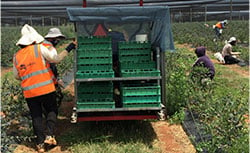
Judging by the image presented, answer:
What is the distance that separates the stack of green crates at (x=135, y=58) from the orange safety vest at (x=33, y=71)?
1.08 metres

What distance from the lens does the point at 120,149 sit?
165 inches

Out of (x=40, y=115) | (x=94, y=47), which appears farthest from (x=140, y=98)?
(x=40, y=115)

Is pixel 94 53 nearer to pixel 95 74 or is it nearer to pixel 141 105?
pixel 95 74

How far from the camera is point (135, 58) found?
4.74m

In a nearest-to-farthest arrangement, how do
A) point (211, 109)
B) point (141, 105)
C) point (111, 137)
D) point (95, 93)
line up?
1. point (211, 109)
2. point (141, 105)
3. point (95, 93)
4. point (111, 137)

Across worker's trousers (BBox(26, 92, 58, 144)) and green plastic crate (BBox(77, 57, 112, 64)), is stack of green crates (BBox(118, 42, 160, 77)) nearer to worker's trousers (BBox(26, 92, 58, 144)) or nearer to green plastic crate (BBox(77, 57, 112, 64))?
green plastic crate (BBox(77, 57, 112, 64))

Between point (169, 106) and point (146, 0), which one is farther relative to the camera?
point (146, 0)

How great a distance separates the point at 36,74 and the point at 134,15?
5.28 feet

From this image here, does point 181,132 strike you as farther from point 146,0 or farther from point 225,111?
point 146,0

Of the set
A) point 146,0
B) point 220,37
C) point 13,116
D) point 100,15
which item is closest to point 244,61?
point 146,0

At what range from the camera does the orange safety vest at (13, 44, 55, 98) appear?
425 cm

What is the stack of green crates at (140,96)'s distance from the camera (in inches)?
172

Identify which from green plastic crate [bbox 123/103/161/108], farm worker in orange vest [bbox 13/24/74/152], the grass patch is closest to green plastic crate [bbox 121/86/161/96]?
green plastic crate [bbox 123/103/161/108]

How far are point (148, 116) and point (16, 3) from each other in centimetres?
1063
